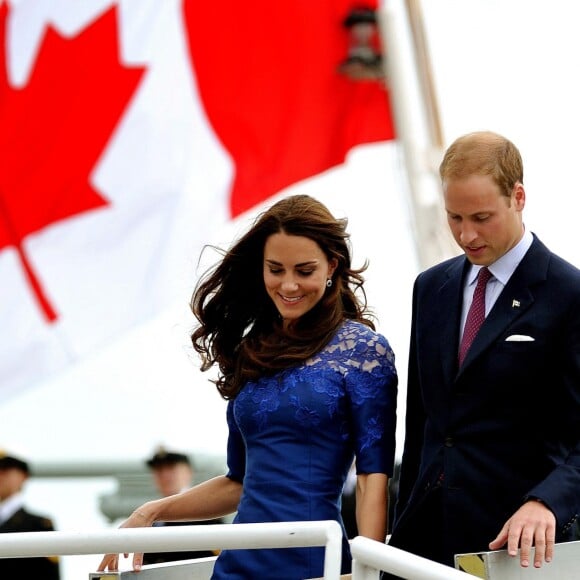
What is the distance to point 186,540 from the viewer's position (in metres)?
3.19

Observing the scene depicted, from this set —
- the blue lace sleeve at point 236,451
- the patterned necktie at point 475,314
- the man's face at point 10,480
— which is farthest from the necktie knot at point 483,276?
the man's face at point 10,480

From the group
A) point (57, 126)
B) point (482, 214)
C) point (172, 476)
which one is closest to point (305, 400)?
point (482, 214)

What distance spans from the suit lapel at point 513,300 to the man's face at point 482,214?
0.29 feet

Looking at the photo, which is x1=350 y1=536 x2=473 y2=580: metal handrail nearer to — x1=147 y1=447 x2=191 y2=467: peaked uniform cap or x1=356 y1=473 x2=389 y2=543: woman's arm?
x1=356 y1=473 x2=389 y2=543: woman's arm

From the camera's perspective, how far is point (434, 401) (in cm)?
361

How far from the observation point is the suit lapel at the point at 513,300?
3506 mm

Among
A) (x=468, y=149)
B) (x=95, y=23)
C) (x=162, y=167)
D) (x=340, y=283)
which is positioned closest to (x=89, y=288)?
(x=162, y=167)

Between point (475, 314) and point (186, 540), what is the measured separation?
85 centimetres

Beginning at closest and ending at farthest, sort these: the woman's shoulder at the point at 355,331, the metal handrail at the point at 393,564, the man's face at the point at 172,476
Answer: the metal handrail at the point at 393,564 → the woman's shoulder at the point at 355,331 → the man's face at the point at 172,476

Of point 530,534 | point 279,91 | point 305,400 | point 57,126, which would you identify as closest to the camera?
point 530,534

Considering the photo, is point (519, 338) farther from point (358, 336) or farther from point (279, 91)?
point (279, 91)

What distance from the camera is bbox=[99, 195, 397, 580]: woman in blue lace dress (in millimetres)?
3861

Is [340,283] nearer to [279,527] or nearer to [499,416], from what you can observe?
[499,416]

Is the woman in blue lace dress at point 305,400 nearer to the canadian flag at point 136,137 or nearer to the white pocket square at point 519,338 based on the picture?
the white pocket square at point 519,338
